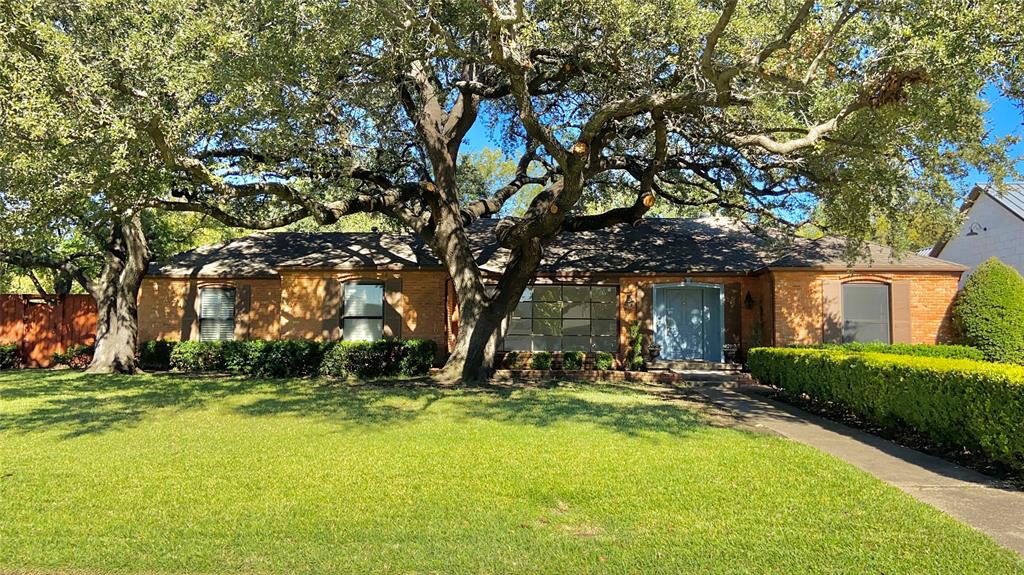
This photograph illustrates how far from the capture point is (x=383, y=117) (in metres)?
12.5

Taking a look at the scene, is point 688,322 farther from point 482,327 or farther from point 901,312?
point 482,327

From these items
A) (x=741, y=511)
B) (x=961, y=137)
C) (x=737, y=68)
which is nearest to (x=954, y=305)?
(x=961, y=137)

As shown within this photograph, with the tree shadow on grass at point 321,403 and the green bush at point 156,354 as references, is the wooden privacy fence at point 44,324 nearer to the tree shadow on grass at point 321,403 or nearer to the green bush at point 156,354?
the green bush at point 156,354

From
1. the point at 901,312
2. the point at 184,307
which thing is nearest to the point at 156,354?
the point at 184,307

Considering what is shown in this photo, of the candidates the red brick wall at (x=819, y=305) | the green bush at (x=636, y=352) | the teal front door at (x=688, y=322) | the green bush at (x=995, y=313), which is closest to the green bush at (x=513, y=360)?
the green bush at (x=636, y=352)

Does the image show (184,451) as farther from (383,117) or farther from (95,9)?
(383,117)

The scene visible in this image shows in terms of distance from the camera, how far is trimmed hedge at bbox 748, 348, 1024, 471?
19.4 feet

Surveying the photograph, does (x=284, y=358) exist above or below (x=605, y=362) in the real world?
above


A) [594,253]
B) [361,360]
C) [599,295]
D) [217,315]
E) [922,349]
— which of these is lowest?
[361,360]

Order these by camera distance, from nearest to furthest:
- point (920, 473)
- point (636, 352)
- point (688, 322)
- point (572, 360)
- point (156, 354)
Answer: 1. point (920, 473)
2. point (636, 352)
3. point (572, 360)
4. point (688, 322)
5. point (156, 354)

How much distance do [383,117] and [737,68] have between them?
7.24m

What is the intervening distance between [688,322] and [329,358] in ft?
32.7

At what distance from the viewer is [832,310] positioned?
1598 centimetres

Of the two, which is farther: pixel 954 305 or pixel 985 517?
pixel 954 305
